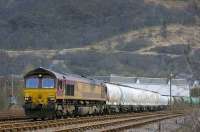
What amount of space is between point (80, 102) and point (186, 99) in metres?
94.9

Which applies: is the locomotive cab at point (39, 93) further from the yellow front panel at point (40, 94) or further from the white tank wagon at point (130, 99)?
the white tank wagon at point (130, 99)

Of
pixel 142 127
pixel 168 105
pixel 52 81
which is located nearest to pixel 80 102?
pixel 52 81

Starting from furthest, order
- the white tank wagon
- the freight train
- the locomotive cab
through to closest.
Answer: the white tank wagon < the freight train < the locomotive cab

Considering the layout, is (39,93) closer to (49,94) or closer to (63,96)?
(49,94)

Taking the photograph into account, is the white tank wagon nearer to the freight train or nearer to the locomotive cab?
the freight train

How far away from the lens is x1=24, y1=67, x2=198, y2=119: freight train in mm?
49031

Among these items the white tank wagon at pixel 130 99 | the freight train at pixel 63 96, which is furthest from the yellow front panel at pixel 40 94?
the white tank wagon at pixel 130 99

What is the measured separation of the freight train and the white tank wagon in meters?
0.10

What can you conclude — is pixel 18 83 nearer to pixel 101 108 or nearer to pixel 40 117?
pixel 101 108

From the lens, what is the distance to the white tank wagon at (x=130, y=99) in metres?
72.8

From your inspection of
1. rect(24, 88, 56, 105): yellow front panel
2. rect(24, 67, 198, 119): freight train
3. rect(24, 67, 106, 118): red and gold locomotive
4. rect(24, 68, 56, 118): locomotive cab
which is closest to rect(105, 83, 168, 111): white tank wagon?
rect(24, 67, 198, 119): freight train

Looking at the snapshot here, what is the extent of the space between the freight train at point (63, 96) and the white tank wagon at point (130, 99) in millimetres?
95

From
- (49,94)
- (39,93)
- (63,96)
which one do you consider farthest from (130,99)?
(39,93)

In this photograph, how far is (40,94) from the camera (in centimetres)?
4931
